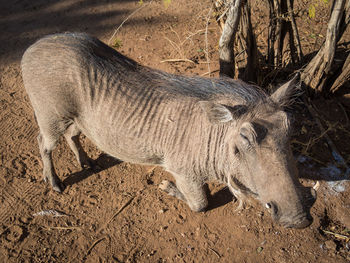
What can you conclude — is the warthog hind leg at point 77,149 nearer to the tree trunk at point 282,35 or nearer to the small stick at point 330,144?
the tree trunk at point 282,35

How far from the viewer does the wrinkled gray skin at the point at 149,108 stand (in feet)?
8.12

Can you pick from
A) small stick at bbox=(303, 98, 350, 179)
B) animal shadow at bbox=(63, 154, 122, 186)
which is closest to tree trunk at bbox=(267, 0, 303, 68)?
small stick at bbox=(303, 98, 350, 179)

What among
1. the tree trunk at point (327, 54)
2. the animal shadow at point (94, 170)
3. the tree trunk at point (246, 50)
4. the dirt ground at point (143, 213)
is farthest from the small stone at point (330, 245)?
the animal shadow at point (94, 170)

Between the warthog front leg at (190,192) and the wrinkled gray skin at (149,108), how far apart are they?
1 centimetres

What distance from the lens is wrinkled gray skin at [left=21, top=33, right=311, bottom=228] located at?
2.47 metres

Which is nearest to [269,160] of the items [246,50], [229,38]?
[229,38]

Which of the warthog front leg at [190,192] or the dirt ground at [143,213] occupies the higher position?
the warthog front leg at [190,192]

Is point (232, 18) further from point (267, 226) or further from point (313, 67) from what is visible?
point (267, 226)

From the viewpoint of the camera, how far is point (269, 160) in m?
2.15

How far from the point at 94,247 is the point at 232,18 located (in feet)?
9.23

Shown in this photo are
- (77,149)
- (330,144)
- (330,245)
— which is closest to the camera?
(330,245)

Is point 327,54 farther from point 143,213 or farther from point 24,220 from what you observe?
point 24,220

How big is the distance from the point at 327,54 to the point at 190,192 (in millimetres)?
2276

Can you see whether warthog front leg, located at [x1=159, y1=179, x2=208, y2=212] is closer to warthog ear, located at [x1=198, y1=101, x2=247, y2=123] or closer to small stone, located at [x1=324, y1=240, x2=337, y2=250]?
warthog ear, located at [x1=198, y1=101, x2=247, y2=123]
